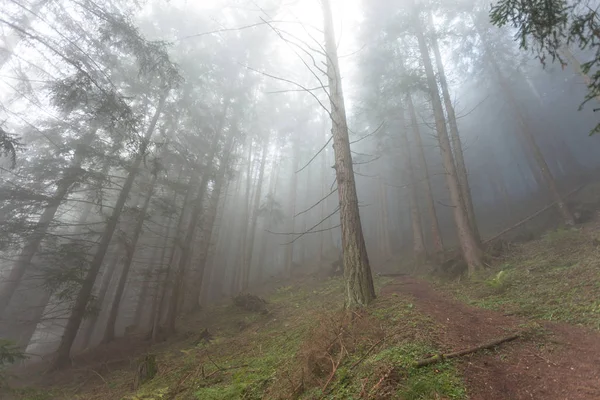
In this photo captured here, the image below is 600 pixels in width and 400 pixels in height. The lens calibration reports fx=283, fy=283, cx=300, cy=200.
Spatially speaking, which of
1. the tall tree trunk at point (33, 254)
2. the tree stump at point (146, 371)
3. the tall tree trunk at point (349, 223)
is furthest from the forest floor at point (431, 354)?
the tall tree trunk at point (33, 254)

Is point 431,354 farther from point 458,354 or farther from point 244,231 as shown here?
point 244,231

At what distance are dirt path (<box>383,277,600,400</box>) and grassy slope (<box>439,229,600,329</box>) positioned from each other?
2.83 feet

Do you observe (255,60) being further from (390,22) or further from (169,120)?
(390,22)

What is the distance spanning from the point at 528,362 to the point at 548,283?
184 inches

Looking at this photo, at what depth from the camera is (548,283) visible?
669 cm

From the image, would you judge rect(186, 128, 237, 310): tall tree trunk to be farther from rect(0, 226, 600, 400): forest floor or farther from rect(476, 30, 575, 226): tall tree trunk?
rect(476, 30, 575, 226): tall tree trunk

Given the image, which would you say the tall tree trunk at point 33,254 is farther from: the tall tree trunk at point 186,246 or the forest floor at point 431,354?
the forest floor at point 431,354

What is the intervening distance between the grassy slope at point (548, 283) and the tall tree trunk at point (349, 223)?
2.82m

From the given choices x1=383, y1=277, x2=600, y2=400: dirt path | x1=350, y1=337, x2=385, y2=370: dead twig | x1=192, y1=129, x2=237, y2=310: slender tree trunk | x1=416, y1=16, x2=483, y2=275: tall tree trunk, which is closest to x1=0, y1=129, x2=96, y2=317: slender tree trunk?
x1=192, y1=129, x2=237, y2=310: slender tree trunk

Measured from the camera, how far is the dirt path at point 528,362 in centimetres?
272

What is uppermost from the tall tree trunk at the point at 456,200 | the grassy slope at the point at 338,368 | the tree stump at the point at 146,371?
the tall tree trunk at the point at 456,200

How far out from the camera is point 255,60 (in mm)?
19766

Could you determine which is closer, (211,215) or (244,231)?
(211,215)

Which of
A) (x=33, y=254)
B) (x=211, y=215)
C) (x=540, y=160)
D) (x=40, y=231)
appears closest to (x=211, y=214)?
(x=211, y=215)
